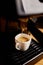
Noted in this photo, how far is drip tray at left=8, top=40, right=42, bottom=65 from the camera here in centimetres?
53

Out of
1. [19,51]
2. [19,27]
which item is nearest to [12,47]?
[19,51]

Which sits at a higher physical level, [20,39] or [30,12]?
[30,12]

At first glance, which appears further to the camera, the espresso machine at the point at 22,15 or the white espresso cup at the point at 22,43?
the white espresso cup at the point at 22,43

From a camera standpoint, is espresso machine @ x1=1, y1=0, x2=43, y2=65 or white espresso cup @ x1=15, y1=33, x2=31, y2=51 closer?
espresso machine @ x1=1, y1=0, x2=43, y2=65

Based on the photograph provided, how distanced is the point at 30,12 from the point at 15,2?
0.19ft

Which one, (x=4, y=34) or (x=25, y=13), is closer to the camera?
(x=25, y=13)

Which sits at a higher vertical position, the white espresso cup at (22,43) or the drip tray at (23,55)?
the white espresso cup at (22,43)

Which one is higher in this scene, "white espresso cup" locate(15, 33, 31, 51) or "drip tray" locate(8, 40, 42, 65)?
"white espresso cup" locate(15, 33, 31, 51)

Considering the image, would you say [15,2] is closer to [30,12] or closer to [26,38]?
[30,12]

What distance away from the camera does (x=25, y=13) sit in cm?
45

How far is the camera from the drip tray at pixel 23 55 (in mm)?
528

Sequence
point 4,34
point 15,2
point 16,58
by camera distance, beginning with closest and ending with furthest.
→ point 15,2
point 16,58
point 4,34

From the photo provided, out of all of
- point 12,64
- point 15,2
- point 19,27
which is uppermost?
point 15,2

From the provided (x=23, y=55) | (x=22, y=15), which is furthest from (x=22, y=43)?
(x=22, y=15)
